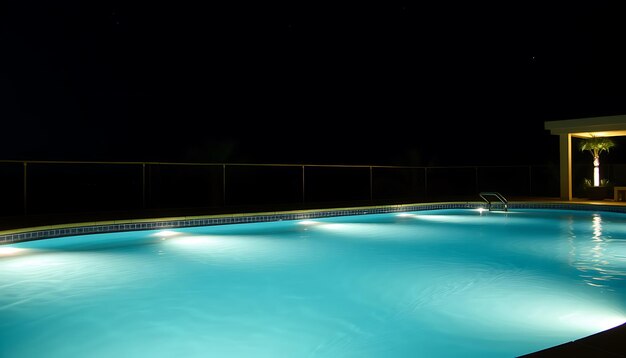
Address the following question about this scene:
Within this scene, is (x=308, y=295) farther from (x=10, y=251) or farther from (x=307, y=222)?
(x=307, y=222)

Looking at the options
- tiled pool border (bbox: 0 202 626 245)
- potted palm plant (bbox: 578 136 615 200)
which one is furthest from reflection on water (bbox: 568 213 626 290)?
potted palm plant (bbox: 578 136 615 200)

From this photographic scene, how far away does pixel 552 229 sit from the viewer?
8266 millimetres

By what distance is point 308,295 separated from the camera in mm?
4031

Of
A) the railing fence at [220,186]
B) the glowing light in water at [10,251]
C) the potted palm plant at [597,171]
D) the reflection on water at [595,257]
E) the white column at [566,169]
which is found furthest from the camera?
the railing fence at [220,186]

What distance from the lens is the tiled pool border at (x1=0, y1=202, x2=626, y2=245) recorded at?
688cm

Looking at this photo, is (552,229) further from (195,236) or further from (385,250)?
(195,236)

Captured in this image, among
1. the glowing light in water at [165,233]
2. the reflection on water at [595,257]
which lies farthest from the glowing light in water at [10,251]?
the reflection on water at [595,257]

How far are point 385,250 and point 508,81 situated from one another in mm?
23677

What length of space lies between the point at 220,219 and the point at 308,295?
17.6ft

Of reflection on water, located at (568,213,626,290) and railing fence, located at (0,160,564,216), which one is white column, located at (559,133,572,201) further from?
reflection on water, located at (568,213,626,290)

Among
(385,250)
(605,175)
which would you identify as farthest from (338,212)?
(605,175)

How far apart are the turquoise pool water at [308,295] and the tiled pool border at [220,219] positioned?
165 mm

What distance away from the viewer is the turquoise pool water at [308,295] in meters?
2.93

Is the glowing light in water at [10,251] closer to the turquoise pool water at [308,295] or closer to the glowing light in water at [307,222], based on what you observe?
the turquoise pool water at [308,295]
